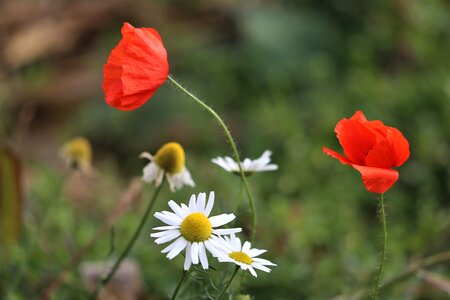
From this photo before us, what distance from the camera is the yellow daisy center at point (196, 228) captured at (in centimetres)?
103

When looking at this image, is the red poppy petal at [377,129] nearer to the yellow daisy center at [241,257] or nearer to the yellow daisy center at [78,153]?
the yellow daisy center at [241,257]

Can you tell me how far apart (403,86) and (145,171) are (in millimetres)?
1919

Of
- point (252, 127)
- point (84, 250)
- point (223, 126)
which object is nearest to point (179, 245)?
point (223, 126)

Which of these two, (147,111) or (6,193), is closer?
(6,193)

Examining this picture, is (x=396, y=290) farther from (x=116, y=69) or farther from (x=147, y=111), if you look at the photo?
(x=147, y=111)

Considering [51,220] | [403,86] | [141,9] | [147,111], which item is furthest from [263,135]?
[141,9]

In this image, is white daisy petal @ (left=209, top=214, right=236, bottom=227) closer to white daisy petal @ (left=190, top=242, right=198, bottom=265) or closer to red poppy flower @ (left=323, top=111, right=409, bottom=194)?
white daisy petal @ (left=190, top=242, right=198, bottom=265)

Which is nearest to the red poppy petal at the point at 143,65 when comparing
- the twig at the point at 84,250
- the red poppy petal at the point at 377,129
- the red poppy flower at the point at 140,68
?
the red poppy flower at the point at 140,68

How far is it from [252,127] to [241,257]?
2055mm

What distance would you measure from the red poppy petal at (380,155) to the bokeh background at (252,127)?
1.29ft

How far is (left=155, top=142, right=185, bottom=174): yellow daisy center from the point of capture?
133cm

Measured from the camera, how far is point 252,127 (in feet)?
10.1

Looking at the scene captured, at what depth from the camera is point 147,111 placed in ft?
11.8

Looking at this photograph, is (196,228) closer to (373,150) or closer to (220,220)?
(220,220)
